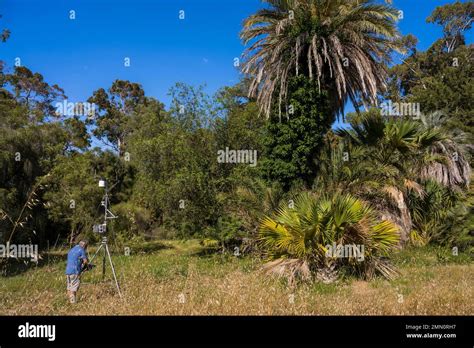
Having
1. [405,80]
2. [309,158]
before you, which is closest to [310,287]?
[309,158]

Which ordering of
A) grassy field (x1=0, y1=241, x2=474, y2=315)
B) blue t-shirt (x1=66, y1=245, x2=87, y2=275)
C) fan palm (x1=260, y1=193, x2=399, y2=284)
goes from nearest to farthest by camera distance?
grassy field (x1=0, y1=241, x2=474, y2=315) → blue t-shirt (x1=66, y1=245, x2=87, y2=275) → fan palm (x1=260, y1=193, x2=399, y2=284)

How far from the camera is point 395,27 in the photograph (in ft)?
47.9

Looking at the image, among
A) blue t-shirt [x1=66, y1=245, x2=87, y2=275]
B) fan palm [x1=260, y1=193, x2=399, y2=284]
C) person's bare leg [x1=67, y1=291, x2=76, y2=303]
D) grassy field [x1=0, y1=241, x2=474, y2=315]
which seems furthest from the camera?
fan palm [x1=260, y1=193, x2=399, y2=284]

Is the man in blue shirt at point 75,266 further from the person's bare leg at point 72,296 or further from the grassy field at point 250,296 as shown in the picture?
the grassy field at point 250,296

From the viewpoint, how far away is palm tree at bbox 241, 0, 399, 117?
14.4 m

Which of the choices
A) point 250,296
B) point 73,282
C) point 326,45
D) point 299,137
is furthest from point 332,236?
point 326,45

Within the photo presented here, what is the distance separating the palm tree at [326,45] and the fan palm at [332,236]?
6.18 meters

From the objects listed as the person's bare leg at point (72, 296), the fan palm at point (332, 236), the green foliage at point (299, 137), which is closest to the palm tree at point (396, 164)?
the green foliage at point (299, 137)

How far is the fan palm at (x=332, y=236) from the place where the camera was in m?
9.30

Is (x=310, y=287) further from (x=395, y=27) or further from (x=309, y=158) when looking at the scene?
(x=395, y=27)

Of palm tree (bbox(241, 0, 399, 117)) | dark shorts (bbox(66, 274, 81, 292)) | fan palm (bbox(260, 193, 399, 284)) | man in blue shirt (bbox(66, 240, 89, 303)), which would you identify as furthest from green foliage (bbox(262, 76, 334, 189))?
dark shorts (bbox(66, 274, 81, 292))

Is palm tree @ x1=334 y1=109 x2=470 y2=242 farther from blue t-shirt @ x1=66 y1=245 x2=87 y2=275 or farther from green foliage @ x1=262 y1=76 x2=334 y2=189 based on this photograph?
blue t-shirt @ x1=66 y1=245 x2=87 y2=275

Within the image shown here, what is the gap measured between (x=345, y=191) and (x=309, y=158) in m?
3.05

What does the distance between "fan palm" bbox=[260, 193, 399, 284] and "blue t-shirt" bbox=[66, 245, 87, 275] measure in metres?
4.48
